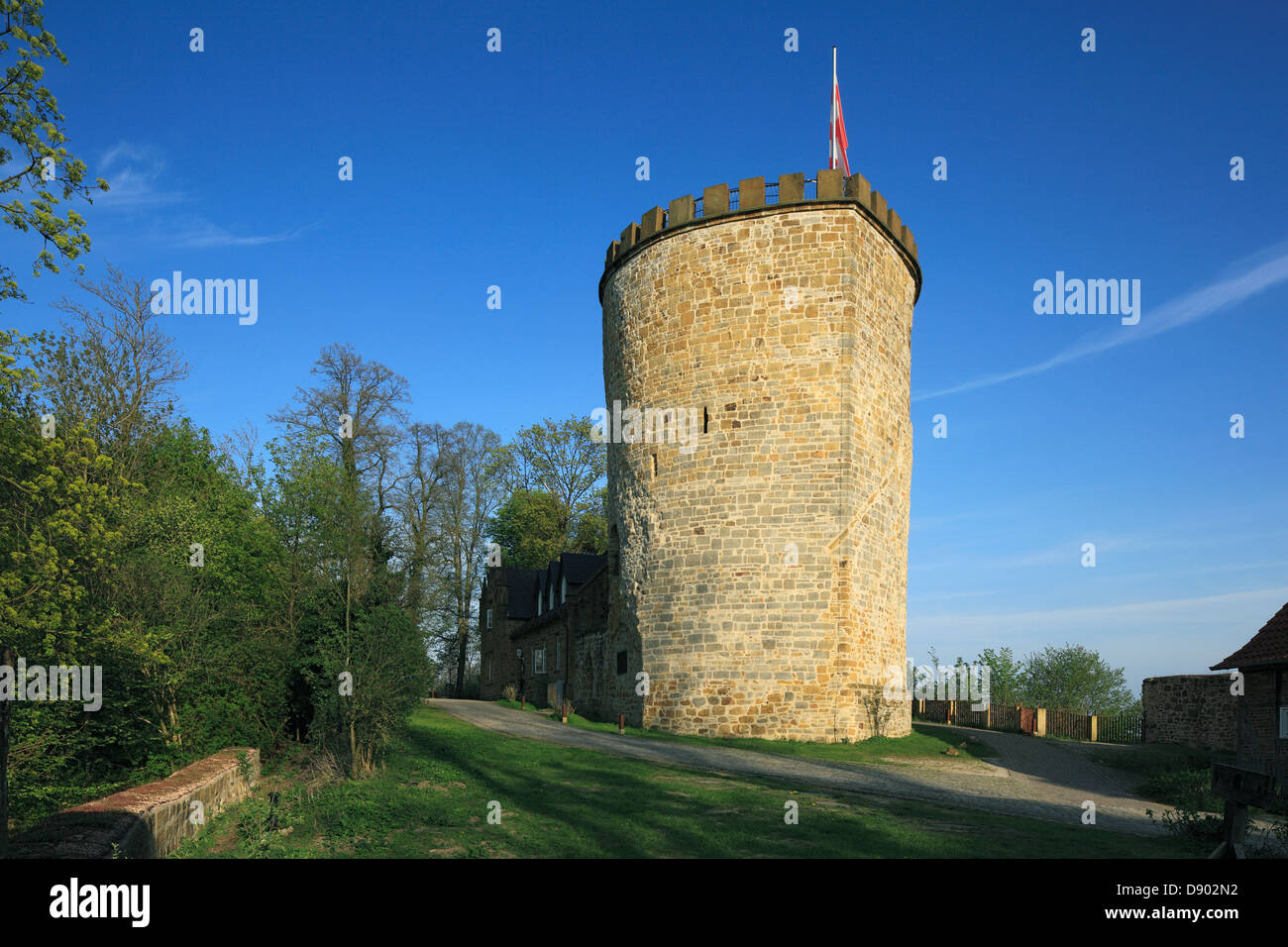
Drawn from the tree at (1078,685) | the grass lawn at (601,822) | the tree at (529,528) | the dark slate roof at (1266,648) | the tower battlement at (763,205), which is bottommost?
the tree at (1078,685)

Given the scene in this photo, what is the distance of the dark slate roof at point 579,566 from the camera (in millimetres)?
33406

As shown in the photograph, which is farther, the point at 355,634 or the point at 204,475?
the point at 204,475

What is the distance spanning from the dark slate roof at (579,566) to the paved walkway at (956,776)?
1259 centimetres

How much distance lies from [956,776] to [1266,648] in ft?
20.5

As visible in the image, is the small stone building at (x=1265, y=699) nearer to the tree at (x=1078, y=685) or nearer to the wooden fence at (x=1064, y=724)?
the wooden fence at (x=1064, y=724)

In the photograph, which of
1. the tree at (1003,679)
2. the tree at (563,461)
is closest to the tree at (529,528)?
the tree at (563,461)

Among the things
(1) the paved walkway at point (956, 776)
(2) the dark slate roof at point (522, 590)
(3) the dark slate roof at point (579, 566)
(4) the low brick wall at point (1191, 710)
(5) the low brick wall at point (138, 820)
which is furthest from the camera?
(2) the dark slate roof at point (522, 590)

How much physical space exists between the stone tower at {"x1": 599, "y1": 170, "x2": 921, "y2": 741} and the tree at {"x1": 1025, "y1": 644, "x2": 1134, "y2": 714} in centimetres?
4048

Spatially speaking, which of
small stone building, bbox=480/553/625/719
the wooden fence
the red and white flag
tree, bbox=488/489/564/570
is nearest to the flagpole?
the red and white flag

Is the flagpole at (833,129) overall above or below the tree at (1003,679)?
above

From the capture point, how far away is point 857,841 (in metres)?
8.20

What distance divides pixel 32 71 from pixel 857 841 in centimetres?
1296
